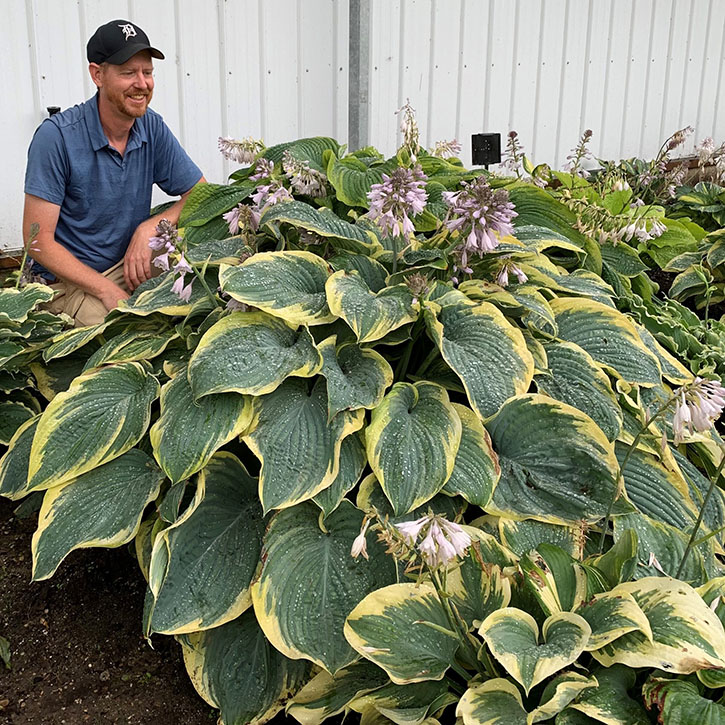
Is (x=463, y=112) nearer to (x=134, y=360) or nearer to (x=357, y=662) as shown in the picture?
(x=134, y=360)

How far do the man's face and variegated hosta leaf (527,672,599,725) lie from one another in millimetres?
2268

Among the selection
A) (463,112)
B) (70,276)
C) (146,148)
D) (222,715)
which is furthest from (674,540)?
(463,112)

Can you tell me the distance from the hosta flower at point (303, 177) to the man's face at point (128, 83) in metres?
0.54

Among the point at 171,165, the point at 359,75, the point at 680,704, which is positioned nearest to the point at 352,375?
the point at 680,704

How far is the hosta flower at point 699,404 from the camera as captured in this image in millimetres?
1348

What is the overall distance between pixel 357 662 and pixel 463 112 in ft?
12.0

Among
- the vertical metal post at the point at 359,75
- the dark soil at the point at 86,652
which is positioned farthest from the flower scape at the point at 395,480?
the vertical metal post at the point at 359,75

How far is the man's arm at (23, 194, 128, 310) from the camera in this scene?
284 cm

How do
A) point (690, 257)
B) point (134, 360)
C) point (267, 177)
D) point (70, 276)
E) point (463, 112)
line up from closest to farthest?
point (134, 360)
point (267, 177)
point (70, 276)
point (690, 257)
point (463, 112)

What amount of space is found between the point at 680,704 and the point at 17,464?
1593mm

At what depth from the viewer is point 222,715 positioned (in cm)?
172

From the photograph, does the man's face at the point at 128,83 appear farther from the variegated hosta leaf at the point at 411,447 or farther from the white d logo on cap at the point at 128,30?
the variegated hosta leaf at the point at 411,447

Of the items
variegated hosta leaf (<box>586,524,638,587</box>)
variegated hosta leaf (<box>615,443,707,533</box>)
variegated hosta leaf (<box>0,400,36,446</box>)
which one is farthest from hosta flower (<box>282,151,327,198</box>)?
variegated hosta leaf (<box>586,524,638,587</box>)

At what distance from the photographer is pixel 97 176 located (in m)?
2.96
